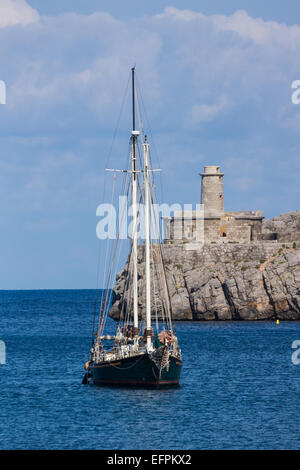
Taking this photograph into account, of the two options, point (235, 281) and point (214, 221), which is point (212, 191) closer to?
point (214, 221)

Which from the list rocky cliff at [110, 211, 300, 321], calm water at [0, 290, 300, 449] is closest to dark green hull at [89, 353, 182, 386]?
calm water at [0, 290, 300, 449]

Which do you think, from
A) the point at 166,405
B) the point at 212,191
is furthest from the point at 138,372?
the point at 212,191

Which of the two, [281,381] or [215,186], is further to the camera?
[215,186]

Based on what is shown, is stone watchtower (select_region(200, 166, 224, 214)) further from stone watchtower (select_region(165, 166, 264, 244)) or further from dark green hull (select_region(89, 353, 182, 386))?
dark green hull (select_region(89, 353, 182, 386))

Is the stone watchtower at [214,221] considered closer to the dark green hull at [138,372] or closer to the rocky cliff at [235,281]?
the rocky cliff at [235,281]

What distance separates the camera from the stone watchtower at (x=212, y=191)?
96.6m

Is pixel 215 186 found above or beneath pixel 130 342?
above

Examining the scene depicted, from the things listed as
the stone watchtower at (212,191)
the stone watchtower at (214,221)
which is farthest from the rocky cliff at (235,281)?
the stone watchtower at (212,191)

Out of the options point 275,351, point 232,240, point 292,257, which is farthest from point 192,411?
point 232,240

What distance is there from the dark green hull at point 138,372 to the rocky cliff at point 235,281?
37.7 metres

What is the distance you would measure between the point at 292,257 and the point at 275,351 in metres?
26.4
